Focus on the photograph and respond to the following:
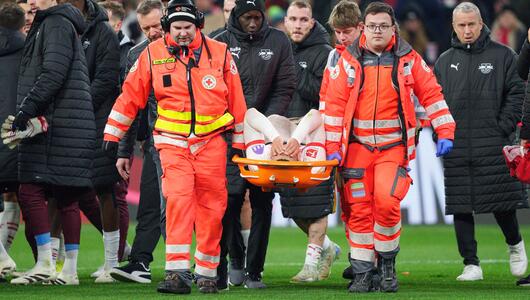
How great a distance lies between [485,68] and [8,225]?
15.8 ft

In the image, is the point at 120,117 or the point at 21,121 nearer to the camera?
the point at 120,117

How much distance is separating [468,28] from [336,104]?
2506mm

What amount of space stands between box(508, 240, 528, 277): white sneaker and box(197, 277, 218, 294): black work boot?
327cm

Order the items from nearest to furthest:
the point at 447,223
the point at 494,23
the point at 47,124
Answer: the point at 47,124, the point at 447,223, the point at 494,23

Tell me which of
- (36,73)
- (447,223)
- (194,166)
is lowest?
(447,223)

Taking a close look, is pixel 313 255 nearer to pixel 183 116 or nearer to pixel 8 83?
pixel 183 116

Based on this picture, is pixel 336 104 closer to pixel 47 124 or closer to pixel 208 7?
pixel 47 124

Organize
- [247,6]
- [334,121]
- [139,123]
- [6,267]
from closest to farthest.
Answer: [334,121], [247,6], [139,123], [6,267]

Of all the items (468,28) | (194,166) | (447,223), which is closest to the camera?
(194,166)

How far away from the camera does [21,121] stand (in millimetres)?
11102

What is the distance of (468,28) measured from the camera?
12.7 meters

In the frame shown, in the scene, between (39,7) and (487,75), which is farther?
(487,75)

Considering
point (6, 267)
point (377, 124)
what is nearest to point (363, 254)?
point (377, 124)

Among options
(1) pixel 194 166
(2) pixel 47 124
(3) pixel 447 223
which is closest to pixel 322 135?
(1) pixel 194 166
